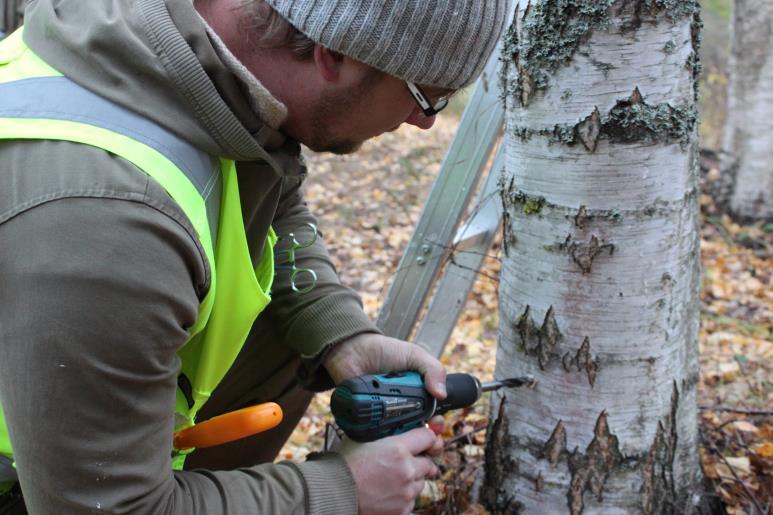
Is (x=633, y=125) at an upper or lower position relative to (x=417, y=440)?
upper

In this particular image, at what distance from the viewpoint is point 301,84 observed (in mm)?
1564

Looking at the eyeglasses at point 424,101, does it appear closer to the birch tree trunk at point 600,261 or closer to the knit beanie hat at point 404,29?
the knit beanie hat at point 404,29

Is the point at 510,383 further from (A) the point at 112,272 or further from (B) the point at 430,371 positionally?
(A) the point at 112,272

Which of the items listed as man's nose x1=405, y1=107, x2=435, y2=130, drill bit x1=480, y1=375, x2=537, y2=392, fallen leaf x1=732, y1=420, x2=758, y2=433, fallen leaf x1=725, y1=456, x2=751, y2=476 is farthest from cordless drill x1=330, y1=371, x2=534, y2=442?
fallen leaf x1=732, y1=420, x2=758, y2=433

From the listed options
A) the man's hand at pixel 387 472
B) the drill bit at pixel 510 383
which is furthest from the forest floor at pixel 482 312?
the man's hand at pixel 387 472

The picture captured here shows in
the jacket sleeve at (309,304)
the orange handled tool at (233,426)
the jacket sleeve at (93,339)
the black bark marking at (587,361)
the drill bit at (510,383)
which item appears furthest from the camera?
the jacket sleeve at (309,304)

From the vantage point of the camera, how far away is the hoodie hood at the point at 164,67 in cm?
142

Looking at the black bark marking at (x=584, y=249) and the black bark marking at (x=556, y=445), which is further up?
the black bark marking at (x=584, y=249)

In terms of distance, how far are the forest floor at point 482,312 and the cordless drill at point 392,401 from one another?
0.39m

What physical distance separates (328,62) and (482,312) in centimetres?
346

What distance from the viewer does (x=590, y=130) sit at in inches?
70.2

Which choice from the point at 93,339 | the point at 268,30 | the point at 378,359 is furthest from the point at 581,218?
the point at 93,339

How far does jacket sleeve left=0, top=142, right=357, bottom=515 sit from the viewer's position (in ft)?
4.10

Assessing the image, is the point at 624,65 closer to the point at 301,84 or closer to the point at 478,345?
the point at 301,84
